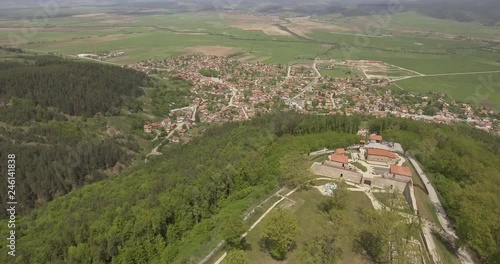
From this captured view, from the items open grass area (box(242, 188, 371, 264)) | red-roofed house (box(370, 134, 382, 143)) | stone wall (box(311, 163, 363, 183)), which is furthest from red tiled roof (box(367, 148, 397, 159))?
open grass area (box(242, 188, 371, 264))

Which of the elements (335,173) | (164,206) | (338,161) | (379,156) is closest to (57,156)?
(164,206)

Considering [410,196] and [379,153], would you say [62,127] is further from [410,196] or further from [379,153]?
[410,196]

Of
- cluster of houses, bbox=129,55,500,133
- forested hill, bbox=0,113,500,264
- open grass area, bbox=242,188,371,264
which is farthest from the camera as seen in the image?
cluster of houses, bbox=129,55,500,133

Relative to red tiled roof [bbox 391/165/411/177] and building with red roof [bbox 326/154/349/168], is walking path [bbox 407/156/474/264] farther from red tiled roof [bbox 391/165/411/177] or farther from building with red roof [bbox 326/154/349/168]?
building with red roof [bbox 326/154/349/168]

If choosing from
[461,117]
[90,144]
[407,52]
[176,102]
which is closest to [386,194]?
[90,144]

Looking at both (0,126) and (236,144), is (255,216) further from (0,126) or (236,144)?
(0,126)

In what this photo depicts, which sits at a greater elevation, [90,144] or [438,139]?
[438,139]
